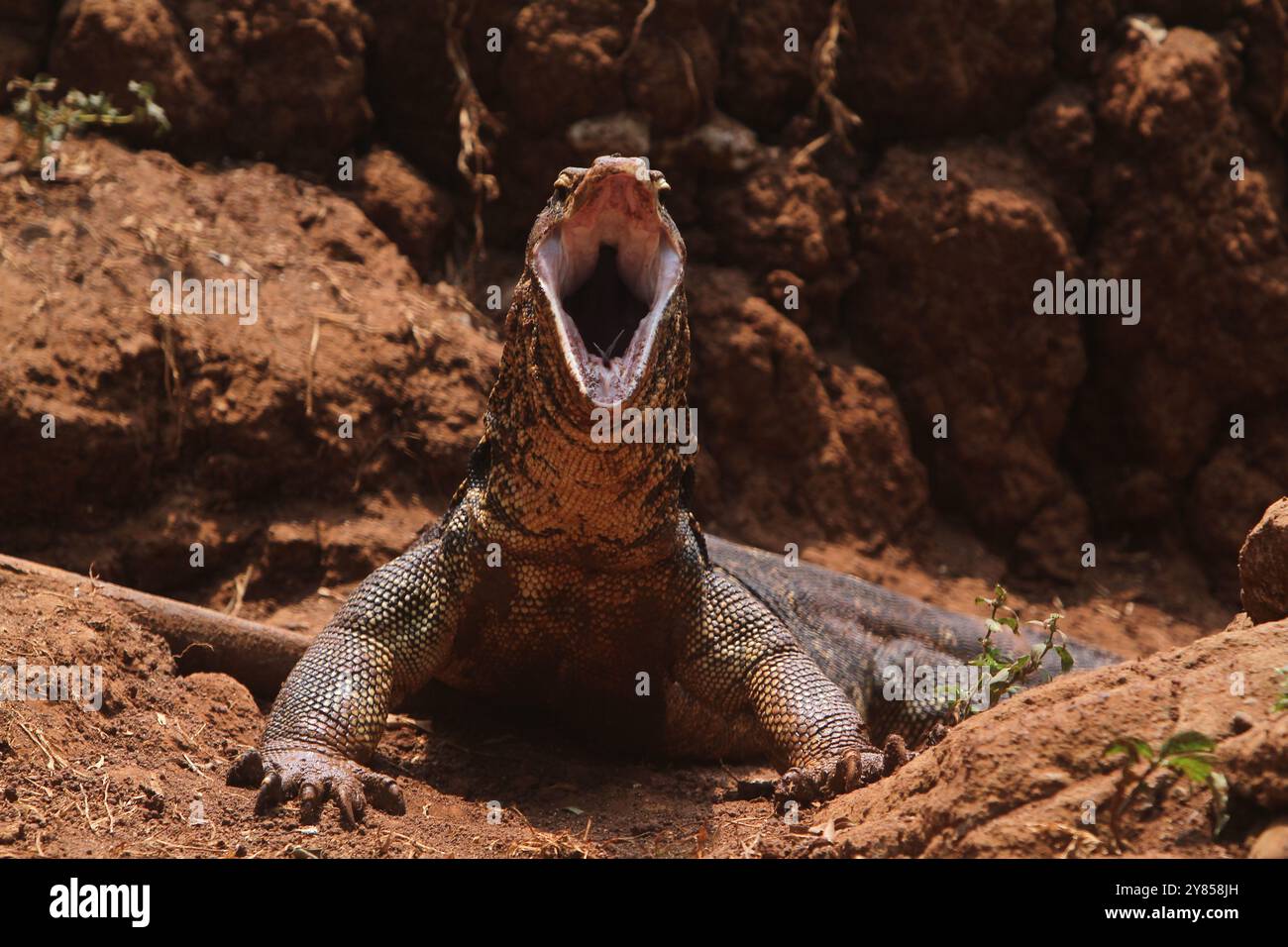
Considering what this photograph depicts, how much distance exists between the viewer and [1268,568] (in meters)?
3.99

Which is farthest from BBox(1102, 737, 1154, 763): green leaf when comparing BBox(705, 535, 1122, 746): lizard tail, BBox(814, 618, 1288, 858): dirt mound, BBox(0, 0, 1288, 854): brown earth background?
BBox(0, 0, 1288, 854): brown earth background

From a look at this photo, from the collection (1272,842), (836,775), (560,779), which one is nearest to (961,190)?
(560,779)

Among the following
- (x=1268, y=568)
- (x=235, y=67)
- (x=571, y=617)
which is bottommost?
(x=571, y=617)

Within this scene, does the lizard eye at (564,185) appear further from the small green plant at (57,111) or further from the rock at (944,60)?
the rock at (944,60)

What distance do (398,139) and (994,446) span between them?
501 cm

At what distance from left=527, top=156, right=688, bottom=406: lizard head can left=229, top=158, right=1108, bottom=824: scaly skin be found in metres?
0.02

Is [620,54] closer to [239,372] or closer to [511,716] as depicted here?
[239,372]

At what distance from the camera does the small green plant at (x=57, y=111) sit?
775 cm

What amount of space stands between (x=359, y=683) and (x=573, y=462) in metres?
1.15

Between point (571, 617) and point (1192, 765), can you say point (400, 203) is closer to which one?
point (571, 617)

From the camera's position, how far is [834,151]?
1016 cm

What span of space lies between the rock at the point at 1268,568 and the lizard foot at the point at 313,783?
9.29 feet

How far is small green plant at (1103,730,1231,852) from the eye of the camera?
2.80 meters

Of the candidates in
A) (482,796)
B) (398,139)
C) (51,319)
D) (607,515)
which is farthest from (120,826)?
(398,139)
